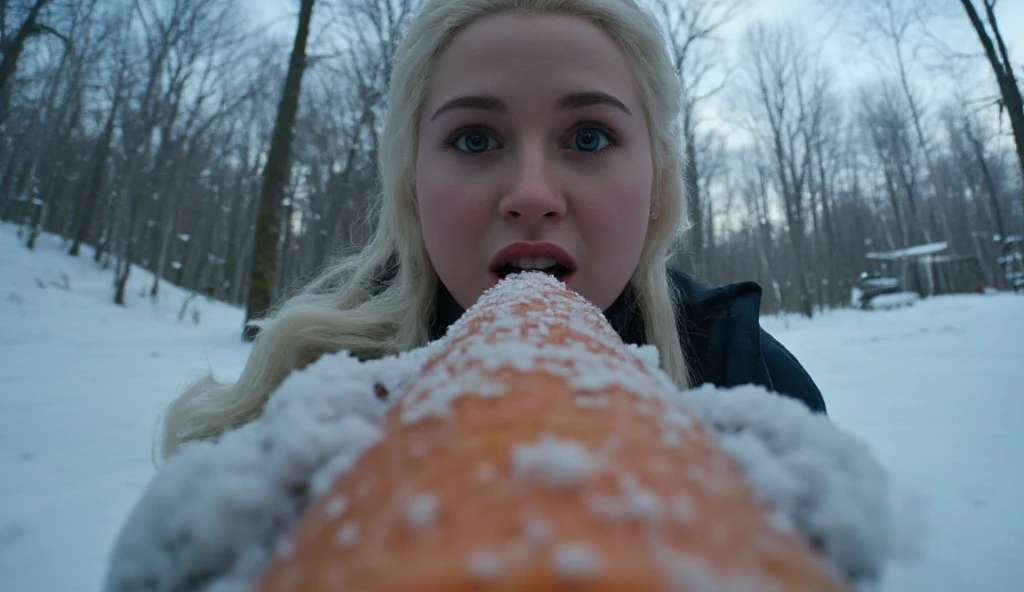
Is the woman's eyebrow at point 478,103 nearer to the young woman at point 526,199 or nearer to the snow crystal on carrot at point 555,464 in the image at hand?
the young woman at point 526,199

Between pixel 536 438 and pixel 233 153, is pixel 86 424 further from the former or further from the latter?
pixel 233 153

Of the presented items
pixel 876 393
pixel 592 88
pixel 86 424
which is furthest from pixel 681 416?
pixel 876 393

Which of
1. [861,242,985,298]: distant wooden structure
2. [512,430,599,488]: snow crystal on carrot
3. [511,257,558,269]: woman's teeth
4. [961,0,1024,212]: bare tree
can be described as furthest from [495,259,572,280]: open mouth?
[861,242,985,298]: distant wooden structure

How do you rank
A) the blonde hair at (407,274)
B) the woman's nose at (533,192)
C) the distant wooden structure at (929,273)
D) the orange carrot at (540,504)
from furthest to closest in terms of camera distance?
the distant wooden structure at (929,273)
the blonde hair at (407,274)
the woman's nose at (533,192)
the orange carrot at (540,504)

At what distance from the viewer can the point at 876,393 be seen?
14.4 feet

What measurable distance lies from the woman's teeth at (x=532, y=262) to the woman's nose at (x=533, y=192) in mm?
106

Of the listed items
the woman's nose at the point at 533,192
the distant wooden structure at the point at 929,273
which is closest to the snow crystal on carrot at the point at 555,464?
the woman's nose at the point at 533,192

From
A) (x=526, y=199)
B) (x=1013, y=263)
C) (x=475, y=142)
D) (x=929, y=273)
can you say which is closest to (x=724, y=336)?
(x=526, y=199)

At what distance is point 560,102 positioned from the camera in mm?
1236

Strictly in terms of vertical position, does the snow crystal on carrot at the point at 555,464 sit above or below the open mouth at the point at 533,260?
below

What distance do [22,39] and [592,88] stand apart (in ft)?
48.9

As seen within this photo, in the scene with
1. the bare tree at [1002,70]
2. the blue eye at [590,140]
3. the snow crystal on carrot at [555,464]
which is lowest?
the snow crystal on carrot at [555,464]

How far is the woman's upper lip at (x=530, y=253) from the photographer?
1.21 meters

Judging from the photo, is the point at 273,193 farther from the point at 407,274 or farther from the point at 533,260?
the point at 533,260
